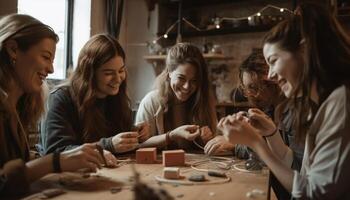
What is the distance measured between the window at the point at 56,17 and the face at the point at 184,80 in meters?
1.57

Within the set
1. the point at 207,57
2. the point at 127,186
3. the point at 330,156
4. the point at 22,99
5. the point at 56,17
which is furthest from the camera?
the point at 207,57

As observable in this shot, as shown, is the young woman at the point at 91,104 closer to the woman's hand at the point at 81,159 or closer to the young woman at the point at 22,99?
the young woman at the point at 22,99

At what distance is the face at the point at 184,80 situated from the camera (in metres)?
2.18

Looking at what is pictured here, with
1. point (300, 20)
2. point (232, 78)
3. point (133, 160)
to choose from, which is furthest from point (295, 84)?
point (232, 78)

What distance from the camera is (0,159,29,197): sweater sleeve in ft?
3.44

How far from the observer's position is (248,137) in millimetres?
1268

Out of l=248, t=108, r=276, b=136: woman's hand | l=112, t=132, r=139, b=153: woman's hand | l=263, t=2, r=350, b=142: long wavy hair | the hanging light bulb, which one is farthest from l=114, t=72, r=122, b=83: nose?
the hanging light bulb

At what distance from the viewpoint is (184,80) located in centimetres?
218

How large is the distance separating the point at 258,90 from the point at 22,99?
133cm

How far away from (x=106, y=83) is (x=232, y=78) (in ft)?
8.16

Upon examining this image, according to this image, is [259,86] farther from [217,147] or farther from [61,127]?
[61,127]

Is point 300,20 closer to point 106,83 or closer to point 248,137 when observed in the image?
point 248,137

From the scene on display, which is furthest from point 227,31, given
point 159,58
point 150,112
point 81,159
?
point 81,159

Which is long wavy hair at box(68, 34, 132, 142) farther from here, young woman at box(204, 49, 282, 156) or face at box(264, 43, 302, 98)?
face at box(264, 43, 302, 98)
